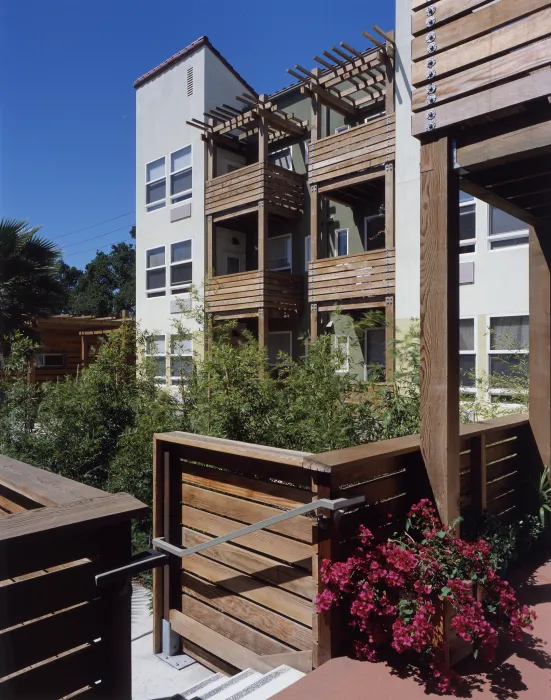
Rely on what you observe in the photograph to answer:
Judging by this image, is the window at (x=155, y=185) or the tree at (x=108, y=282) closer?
the window at (x=155, y=185)

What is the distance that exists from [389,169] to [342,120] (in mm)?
3650

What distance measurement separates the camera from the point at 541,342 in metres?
3.80

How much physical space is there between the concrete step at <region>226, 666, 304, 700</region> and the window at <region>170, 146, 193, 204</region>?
545 inches

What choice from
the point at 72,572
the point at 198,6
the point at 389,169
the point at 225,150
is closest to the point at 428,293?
the point at 72,572

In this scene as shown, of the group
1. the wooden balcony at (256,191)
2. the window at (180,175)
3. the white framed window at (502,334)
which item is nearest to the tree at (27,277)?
the wooden balcony at (256,191)

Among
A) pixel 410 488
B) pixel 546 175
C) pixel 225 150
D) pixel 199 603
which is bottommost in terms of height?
pixel 199 603

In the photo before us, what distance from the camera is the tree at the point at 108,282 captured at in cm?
3975

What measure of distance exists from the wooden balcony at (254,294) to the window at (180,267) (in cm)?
134

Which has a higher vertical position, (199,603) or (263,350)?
(263,350)

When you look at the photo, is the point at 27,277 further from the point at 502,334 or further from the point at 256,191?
the point at 502,334

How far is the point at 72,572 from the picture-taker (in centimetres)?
154

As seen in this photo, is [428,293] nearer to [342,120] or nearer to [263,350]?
[263,350]

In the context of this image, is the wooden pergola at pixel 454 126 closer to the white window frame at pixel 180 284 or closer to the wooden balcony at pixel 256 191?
the wooden balcony at pixel 256 191

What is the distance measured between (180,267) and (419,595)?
13.7m
